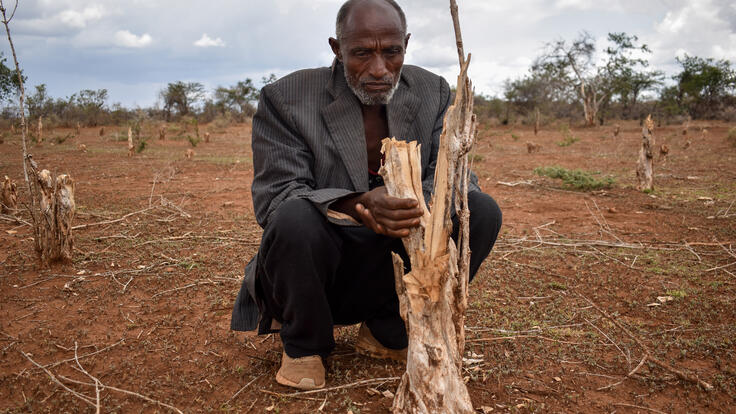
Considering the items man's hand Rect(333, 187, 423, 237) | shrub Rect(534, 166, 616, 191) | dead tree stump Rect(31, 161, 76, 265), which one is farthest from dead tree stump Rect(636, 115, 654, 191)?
dead tree stump Rect(31, 161, 76, 265)

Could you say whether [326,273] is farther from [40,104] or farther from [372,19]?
[40,104]

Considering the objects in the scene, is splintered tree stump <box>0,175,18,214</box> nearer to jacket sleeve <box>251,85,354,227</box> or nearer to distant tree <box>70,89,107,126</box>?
jacket sleeve <box>251,85,354,227</box>

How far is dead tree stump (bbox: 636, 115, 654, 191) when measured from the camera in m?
5.56

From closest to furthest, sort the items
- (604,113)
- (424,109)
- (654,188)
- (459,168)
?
1. (459,168)
2. (424,109)
3. (654,188)
4. (604,113)

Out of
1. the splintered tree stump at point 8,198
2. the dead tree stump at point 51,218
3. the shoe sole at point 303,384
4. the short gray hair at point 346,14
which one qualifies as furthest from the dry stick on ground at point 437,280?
the splintered tree stump at point 8,198

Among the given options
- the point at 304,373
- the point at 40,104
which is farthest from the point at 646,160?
the point at 40,104

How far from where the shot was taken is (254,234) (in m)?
4.02

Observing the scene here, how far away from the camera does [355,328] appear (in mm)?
2455

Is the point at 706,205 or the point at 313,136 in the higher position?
the point at 313,136

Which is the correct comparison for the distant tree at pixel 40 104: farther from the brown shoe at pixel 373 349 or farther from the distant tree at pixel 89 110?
the brown shoe at pixel 373 349

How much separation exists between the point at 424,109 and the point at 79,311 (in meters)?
1.97

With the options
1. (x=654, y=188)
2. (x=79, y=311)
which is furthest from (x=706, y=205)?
(x=79, y=311)

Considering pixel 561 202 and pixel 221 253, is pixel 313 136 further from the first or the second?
pixel 561 202

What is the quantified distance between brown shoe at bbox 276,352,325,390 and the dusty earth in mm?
40
